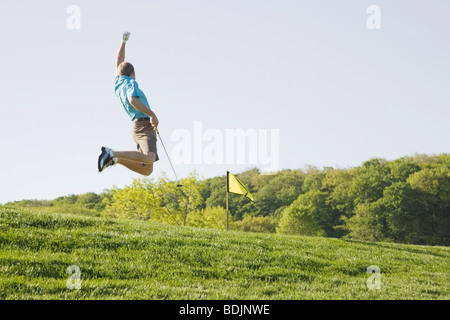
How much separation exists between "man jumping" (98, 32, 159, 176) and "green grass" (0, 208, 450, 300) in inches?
98.3

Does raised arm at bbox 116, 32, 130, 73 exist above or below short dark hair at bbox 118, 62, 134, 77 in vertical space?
above

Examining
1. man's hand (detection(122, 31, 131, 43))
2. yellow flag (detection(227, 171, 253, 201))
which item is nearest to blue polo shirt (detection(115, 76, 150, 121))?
man's hand (detection(122, 31, 131, 43))

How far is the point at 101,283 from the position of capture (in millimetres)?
8984

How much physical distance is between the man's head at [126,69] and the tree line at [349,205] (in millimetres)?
40977

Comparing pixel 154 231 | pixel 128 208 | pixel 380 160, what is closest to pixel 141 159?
pixel 154 231

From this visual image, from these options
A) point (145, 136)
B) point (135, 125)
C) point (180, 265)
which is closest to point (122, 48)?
point (135, 125)

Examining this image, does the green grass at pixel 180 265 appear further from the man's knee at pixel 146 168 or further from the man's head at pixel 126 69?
the man's head at pixel 126 69

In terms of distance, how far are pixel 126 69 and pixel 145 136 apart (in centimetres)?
151

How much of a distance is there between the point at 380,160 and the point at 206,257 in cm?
8088

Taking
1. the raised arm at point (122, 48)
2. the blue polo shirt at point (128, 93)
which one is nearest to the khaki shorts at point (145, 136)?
the blue polo shirt at point (128, 93)

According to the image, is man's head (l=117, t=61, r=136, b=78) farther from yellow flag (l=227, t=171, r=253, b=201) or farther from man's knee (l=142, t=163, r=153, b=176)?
yellow flag (l=227, t=171, r=253, b=201)

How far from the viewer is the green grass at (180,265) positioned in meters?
8.90

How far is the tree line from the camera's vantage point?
53656 millimetres
